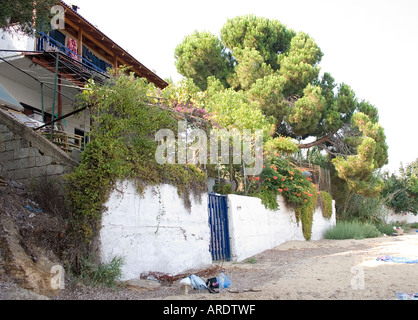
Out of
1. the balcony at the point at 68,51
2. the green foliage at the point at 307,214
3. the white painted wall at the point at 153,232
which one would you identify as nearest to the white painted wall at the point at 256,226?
the green foliage at the point at 307,214

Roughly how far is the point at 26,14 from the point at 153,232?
180 inches

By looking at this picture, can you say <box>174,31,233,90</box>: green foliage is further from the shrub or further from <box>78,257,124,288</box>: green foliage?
<box>78,257,124,288</box>: green foliage

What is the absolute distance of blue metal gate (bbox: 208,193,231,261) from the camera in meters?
8.70

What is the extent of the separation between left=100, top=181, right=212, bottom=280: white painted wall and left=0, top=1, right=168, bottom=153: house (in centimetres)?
330

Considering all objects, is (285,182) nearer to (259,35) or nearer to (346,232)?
(346,232)

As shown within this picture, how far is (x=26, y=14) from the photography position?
6.41 m

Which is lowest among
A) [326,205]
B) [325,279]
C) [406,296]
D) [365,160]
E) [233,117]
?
[325,279]

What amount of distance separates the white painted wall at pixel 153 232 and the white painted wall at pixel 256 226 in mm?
1237

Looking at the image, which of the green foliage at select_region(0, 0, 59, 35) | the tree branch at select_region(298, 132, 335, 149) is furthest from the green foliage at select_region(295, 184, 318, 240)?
the green foliage at select_region(0, 0, 59, 35)

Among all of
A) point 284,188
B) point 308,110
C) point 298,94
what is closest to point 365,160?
point 308,110
